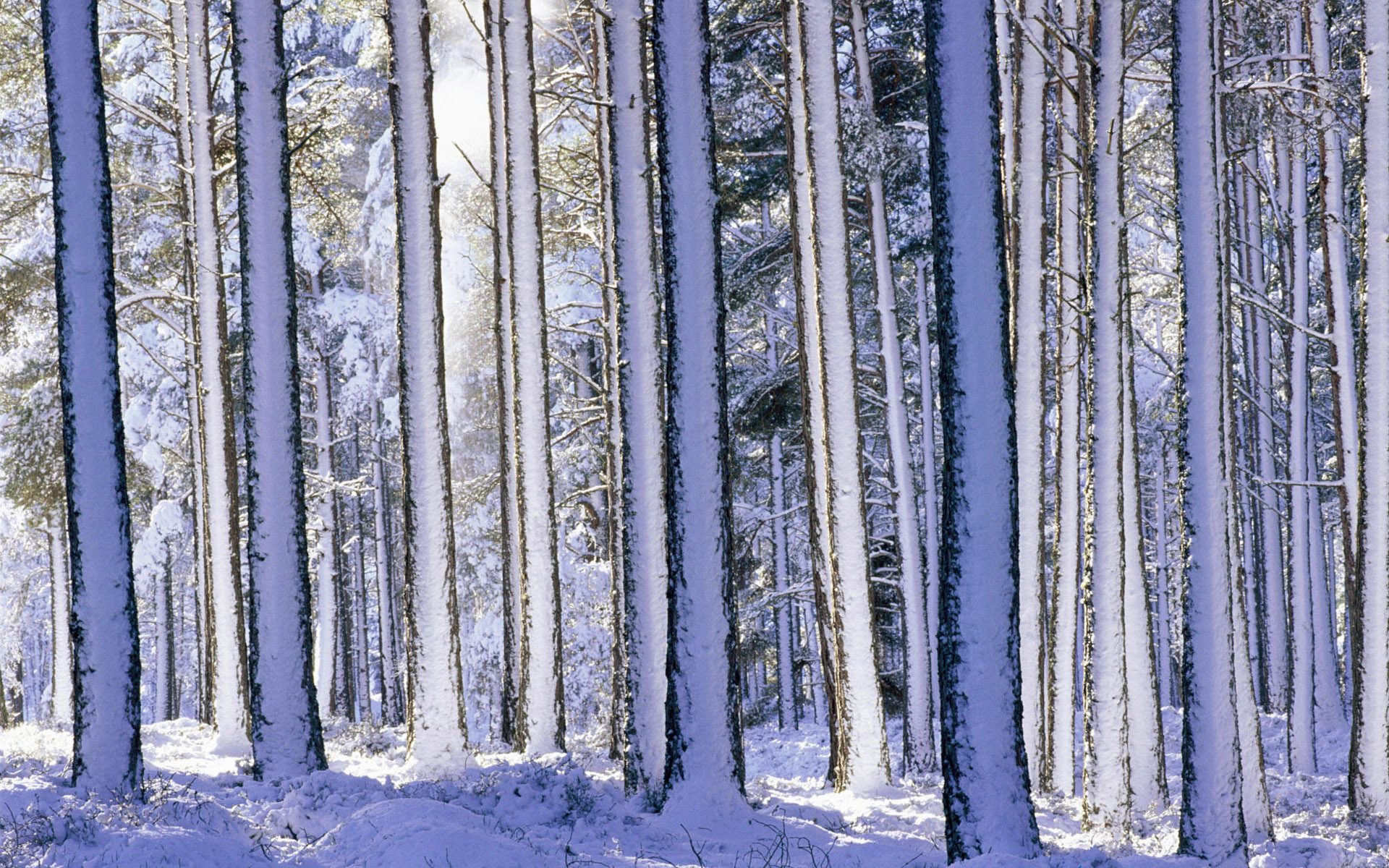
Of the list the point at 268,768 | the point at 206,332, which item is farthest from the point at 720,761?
the point at 206,332

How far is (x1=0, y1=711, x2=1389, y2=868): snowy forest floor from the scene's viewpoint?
4949 millimetres

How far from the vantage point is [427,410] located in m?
8.55

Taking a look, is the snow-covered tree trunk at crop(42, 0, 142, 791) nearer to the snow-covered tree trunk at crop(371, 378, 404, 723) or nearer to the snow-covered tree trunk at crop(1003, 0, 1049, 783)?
the snow-covered tree trunk at crop(1003, 0, 1049, 783)

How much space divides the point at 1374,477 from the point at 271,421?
28.7 feet

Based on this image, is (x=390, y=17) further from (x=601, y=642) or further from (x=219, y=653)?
(x=601, y=642)

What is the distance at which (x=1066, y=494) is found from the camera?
10.9 metres

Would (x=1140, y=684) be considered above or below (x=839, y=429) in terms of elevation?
below

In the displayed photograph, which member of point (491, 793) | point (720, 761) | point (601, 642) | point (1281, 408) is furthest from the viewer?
point (601, 642)

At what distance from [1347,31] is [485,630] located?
51.8 ft

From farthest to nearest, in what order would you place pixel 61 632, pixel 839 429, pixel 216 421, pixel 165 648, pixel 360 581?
pixel 165 648 → pixel 360 581 → pixel 61 632 → pixel 216 421 → pixel 839 429

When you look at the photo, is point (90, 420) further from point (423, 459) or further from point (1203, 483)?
point (1203, 483)

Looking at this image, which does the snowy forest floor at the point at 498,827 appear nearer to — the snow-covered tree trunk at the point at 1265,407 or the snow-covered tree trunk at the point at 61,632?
the snow-covered tree trunk at the point at 1265,407

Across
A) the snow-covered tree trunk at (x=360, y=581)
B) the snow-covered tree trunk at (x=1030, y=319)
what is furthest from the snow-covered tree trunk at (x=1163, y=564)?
the snow-covered tree trunk at (x=360, y=581)

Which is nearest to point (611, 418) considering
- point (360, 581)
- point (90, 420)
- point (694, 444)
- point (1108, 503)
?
Result: point (694, 444)
